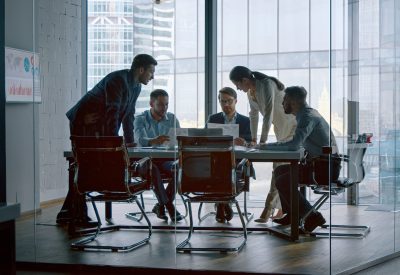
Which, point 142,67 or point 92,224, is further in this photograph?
point 92,224

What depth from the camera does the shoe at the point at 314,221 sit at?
5125 millimetres

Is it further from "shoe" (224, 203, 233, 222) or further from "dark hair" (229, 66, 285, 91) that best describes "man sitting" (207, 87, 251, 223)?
"dark hair" (229, 66, 285, 91)

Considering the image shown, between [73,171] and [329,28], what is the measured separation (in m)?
2.05

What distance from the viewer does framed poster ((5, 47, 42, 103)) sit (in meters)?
5.24

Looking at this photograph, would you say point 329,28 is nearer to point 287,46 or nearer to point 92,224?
point 287,46

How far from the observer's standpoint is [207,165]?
17.3 ft

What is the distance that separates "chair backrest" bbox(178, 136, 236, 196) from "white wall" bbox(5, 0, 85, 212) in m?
0.85

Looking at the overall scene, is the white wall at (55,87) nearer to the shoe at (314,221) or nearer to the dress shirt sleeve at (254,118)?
the dress shirt sleeve at (254,118)

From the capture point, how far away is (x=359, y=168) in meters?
5.20

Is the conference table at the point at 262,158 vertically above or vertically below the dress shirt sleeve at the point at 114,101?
below

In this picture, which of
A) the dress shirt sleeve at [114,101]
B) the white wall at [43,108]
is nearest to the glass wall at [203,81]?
the white wall at [43,108]

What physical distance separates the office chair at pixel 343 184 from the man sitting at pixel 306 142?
3 centimetres

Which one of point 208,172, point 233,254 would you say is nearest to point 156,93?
point 208,172

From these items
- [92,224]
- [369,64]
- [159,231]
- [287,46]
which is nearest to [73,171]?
[92,224]
